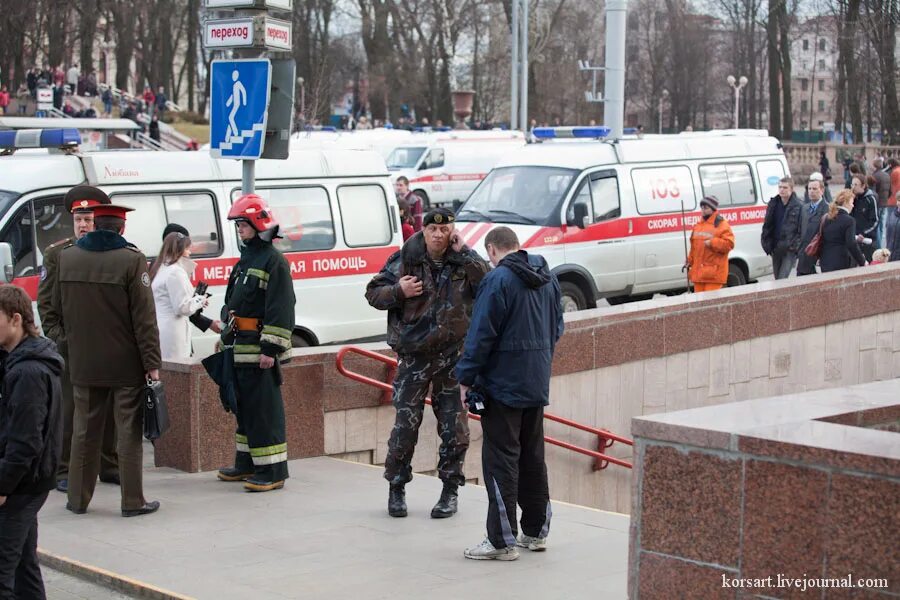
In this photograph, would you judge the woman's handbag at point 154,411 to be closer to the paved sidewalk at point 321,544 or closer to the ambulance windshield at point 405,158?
the paved sidewalk at point 321,544

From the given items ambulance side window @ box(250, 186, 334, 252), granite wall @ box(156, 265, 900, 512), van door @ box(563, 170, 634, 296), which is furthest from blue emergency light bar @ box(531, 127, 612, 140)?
ambulance side window @ box(250, 186, 334, 252)

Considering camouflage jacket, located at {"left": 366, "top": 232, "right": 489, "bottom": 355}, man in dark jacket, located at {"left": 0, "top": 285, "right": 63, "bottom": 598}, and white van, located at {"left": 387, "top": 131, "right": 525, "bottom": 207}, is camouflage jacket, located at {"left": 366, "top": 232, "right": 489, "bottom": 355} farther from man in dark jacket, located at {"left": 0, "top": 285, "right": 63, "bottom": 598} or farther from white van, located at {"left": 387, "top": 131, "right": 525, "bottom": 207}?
white van, located at {"left": 387, "top": 131, "right": 525, "bottom": 207}

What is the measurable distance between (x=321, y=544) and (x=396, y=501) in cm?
73

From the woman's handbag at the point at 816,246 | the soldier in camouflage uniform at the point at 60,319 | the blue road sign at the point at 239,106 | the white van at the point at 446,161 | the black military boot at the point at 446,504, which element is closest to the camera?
the black military boot at the point at 446,504

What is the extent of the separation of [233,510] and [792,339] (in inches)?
295

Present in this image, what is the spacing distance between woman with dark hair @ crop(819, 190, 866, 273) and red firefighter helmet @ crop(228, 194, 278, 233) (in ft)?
30.7

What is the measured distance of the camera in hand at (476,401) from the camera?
6.64 meters

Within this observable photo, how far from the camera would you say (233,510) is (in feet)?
26.2

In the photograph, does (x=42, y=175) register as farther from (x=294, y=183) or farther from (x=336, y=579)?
(x=336, y=579)

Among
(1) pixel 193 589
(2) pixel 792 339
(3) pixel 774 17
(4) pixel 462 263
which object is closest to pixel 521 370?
(4) pixel 462 263

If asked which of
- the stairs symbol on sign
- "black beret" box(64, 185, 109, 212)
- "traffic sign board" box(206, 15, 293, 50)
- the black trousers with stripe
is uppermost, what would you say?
"traffic sign board" box(206, 15, 293, 50)

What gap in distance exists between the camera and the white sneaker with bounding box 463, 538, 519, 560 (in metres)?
6.80

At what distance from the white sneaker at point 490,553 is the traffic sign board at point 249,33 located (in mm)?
3798

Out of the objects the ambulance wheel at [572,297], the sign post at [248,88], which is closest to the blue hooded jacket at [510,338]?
the sign post at [248,88]
